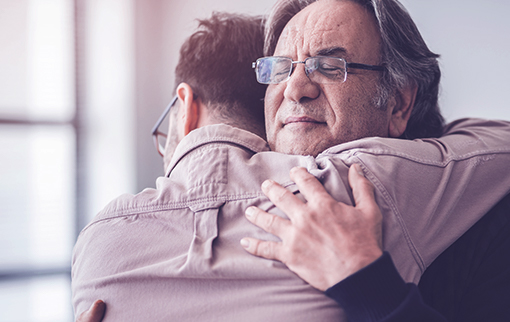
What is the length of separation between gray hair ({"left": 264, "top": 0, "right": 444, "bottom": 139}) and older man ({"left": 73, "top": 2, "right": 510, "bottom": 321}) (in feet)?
1.10

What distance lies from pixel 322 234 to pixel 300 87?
0.55 metres

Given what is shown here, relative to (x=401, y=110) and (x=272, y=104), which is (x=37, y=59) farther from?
(x=401, y=110)

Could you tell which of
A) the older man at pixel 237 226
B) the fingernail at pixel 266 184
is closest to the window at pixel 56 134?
the older man at pixel 237 226

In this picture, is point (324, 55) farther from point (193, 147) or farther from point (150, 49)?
point (150, 49)

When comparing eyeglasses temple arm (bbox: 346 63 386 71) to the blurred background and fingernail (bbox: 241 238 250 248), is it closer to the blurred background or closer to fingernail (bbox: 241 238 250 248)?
fingernail (bbox: 241 238 250 248)

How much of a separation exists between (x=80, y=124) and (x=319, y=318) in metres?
2.60

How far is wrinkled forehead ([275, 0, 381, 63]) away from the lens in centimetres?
110

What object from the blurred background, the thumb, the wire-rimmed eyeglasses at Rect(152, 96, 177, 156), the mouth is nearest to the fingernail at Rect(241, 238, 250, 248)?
the thumb

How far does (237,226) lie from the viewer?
767 millimetres

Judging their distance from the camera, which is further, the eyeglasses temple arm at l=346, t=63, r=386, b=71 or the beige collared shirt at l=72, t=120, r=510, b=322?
the eyeglasses temple arm at l=346, t=63, r=386, b=71

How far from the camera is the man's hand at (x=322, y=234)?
2.17 feet

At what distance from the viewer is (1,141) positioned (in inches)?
98.0

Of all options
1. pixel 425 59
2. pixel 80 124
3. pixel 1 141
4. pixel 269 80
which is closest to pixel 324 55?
pixel 269 80

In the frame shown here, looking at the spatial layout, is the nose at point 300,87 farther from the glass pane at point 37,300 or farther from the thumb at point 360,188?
the glass pane at point 37,300
